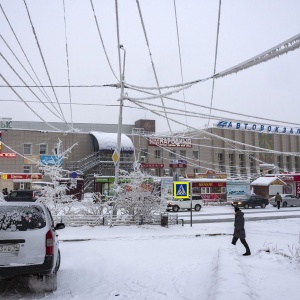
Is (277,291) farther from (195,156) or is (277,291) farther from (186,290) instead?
(195,156)

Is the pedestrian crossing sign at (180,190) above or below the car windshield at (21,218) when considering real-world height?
above

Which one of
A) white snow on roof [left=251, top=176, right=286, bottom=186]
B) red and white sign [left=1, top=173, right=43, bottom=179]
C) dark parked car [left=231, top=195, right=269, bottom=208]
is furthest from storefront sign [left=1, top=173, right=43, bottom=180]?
white snow on roof [left=251, top=176, right=286, bottom=186]

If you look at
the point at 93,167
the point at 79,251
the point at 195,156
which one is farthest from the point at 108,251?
the point at 195,156

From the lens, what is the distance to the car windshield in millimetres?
6744

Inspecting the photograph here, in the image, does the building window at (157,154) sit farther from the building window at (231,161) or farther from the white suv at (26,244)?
the white suv at (26,244)

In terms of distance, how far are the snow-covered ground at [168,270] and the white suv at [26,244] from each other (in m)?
0.50

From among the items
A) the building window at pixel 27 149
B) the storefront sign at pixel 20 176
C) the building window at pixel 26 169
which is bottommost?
the storefront sign at pixel 20 176

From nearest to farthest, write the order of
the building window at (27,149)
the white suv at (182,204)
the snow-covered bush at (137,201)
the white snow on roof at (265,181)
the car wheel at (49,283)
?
the car wheel at (49,283) → the snow-covered bush at (137,201) → the white suv at (182,204) → the white snow on roof at (265,181) → the building window at (27,149)

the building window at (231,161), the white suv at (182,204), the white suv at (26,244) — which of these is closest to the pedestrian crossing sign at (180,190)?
the white suv at (26,244)

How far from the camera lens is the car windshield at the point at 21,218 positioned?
6.74m

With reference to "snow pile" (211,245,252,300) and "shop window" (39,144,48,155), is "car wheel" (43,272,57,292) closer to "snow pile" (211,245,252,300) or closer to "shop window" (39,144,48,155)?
"snow pile" (211,245,252,300)

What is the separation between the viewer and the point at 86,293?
706 cm

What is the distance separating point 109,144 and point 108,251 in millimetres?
42424

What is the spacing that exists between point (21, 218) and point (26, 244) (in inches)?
19.9
